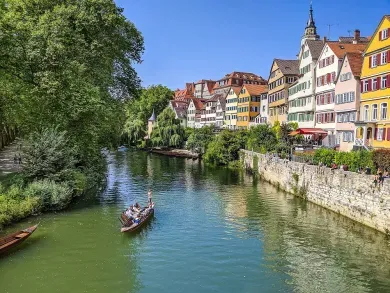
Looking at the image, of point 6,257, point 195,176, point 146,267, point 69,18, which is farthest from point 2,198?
point 195,176

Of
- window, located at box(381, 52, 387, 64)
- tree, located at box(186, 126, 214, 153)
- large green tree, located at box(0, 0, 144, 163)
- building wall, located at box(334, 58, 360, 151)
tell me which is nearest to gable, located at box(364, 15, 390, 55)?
window, located at box(381, 52, 387, 64)

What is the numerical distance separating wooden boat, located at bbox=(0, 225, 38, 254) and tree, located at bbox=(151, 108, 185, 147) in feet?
205

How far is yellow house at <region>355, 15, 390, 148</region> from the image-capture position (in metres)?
32.6

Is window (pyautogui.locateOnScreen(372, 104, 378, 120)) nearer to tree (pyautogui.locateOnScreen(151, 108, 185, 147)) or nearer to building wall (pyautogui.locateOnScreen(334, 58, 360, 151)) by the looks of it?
building wall (pyautogui.locateOnScreen(334, 58, 360, 151))

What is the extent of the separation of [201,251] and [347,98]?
27.1 m

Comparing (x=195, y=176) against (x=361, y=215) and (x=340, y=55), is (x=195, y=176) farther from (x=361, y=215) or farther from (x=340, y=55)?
(x=361, y=215)

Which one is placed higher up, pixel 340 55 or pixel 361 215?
pixel 340 55

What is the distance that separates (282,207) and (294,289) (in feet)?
47.6

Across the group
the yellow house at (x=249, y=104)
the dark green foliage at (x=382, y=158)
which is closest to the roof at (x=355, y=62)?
the dark green foliage at (x=382, y=158)

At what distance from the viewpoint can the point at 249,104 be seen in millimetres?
75562

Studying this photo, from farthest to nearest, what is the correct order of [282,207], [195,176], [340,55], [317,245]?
[195,176] < [340,55] < [282,207] < [317,245]

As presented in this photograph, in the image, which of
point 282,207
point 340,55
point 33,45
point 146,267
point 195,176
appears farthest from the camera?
point 195,176

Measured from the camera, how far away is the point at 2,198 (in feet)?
73.6

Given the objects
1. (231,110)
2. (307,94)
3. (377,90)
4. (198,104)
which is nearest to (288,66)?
(307,94)
